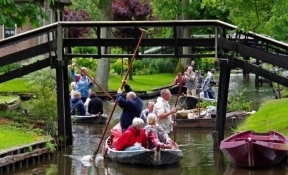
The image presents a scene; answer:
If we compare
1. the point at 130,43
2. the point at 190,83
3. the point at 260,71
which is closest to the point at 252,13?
the point at 260,71

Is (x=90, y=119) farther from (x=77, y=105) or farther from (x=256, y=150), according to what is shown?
(x=256, y=150)

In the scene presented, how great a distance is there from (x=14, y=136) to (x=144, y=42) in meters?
4.74

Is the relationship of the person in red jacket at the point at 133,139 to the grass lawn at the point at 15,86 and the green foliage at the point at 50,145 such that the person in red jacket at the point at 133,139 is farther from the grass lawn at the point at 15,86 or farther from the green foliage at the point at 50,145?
the grass lawn at the point at 15,86

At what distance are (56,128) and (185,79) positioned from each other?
543 inches

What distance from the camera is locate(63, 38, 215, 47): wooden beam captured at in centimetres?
2248

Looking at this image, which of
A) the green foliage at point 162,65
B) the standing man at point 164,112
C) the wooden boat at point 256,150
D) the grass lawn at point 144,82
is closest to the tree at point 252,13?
the wooden boat at point 256,150

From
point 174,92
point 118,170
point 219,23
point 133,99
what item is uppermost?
point 219,23

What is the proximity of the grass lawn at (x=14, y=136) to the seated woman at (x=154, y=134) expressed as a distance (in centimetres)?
317

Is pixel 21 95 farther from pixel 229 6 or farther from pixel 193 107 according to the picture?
pixel 229 6

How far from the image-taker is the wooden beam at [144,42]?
22484 mm

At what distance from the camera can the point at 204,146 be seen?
2323 cm

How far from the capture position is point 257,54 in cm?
2119

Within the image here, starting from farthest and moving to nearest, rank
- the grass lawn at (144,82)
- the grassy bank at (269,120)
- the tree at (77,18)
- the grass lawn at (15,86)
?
1. the tree at (77,18)
2. the grass lawn at (144,82)
3. the grass lawn at (15,86)
4. the grassy bank at (269,120)

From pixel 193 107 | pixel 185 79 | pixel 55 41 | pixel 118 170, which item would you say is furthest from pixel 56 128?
pixel 185 79
